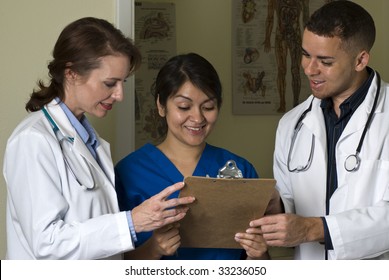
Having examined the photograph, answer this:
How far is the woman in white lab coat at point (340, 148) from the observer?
1852 millimetres

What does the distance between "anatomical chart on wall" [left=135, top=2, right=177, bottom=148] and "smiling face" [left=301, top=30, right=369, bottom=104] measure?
1.62 metres

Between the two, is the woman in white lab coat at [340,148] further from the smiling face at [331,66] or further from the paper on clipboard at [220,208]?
the paper on clipboard at [220,208]

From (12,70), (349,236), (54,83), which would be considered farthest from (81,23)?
(349,236)

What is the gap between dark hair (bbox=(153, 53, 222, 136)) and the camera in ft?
6.21

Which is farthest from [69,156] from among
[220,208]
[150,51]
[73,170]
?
[150,51]

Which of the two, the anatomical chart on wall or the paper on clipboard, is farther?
the anatomical chart on wall

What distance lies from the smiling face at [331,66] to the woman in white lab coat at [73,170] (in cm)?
60

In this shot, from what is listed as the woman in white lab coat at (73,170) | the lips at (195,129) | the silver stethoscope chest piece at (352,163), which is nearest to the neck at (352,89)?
the silver stethoscope chest piece at (352,163)

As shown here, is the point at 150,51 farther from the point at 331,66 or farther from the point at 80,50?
the point at 80,50

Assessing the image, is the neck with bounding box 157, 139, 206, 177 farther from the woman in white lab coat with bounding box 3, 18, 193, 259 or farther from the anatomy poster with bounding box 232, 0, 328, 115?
the anatomy poster with bounding box 232, 0, 328, 115

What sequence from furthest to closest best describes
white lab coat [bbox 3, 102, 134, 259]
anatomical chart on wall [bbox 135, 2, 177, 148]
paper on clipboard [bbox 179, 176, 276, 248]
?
1. anatomical chart on wall [bbox 135, 2, 177, 148]
2. paper on clipboard [bbox 179, 176, 276, 248]
3. white lab coat [bbox 3, 102, 134, 259]

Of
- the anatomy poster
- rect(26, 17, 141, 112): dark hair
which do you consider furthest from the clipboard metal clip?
the anatomy poster

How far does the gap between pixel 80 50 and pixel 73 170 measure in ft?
1.06
